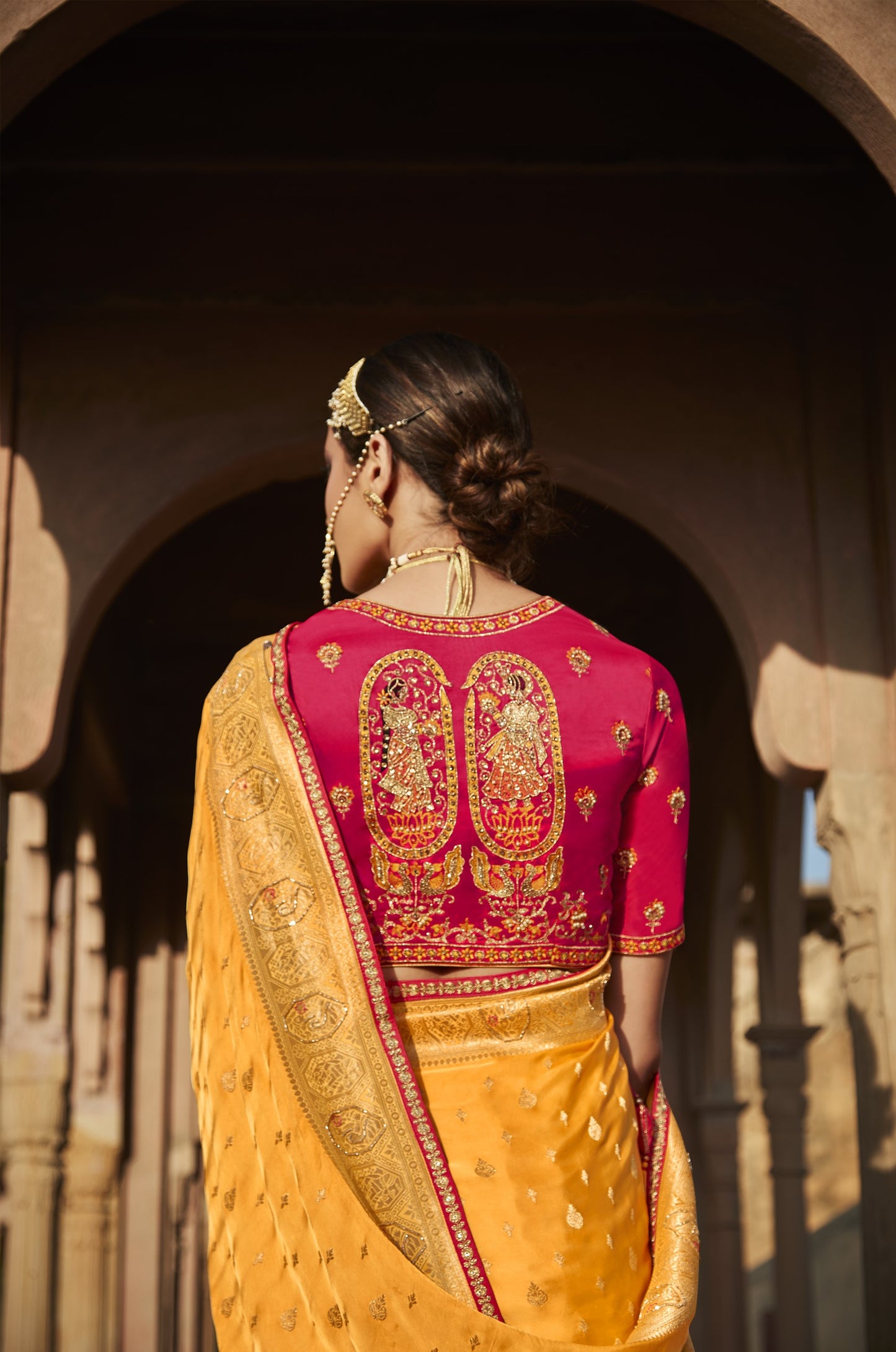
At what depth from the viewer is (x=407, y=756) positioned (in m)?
1.67

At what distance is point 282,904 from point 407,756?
0.20 meters

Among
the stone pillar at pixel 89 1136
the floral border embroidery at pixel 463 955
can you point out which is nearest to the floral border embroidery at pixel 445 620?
the floral border embroidery at pixel 463 955

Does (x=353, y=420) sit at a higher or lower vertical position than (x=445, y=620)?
higher

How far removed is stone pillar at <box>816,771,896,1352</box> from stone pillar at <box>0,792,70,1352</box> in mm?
3691

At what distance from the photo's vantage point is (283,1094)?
1.59 metres

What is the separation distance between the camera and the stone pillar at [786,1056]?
766 cm

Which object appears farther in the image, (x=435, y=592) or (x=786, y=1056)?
(x=786, y=1056)

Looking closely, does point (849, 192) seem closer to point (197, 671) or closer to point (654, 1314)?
point (654, 1314)

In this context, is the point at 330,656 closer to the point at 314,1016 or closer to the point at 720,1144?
the point at 314,1016

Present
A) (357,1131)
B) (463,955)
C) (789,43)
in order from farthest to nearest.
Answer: (789,43)
(463,955)
(357,1131)

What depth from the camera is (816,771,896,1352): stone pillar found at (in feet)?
13.7

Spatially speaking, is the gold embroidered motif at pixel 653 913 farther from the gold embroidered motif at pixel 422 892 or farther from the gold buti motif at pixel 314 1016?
the gold buti motif at pixel 314 1016

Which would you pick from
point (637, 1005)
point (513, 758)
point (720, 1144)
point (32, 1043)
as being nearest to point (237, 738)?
point (513, 758)

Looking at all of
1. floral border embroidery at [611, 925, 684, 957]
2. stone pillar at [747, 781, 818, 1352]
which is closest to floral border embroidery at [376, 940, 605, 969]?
floral border embroidery at [611, 925, 684, 957]
